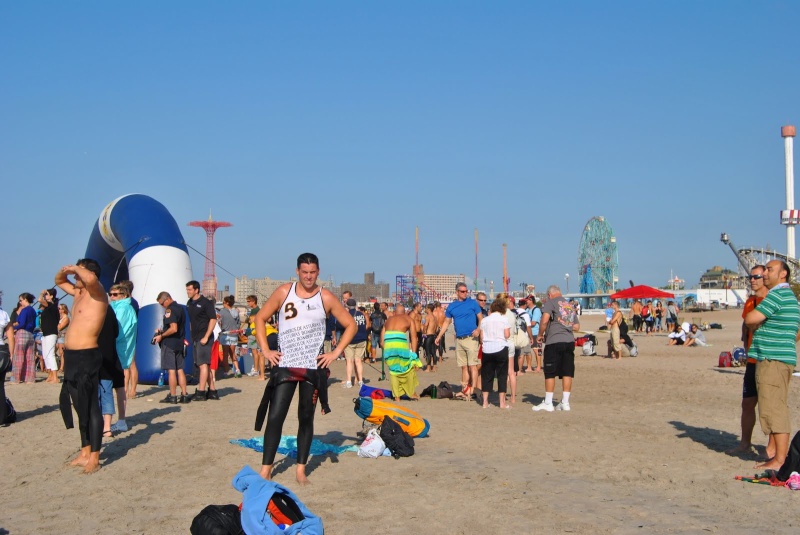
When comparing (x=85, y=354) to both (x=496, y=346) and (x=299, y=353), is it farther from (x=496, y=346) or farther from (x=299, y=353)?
(x=496, y=346)

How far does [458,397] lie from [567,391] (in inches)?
88.1

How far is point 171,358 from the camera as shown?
38.8 ft

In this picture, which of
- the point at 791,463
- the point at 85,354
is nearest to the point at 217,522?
the point at 85,354

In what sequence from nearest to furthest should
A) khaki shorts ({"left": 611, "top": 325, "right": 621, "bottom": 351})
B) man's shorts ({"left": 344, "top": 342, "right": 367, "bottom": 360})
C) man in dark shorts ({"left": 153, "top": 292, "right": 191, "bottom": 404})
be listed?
man in dark shorts ({"left": 153, "top": 292, "right": 191, "bottom": 404}) → man's shorts ({"left": 344, "top": 342, "right": 367, "bottom": 360}) → khaki shorts ({"left": 611, "top": 325, "right": 621, "bottom": 351})

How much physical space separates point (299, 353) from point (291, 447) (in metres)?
1.77

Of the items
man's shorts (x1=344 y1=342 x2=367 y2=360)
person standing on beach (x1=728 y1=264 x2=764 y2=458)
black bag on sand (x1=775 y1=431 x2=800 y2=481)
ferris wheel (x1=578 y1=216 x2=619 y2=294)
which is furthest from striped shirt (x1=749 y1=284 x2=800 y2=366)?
ferris wheel (x1=578 y1=216 x2=619 y2=294)

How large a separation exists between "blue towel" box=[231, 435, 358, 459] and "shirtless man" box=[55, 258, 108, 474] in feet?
5.01

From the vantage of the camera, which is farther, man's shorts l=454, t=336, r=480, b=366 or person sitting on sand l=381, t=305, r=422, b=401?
man's shorts l=454, t=336, r=480, b=366

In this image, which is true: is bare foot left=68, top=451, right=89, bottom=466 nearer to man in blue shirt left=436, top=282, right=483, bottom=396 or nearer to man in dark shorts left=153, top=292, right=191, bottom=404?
man in dark shorts left=153, top=292, right=191, bottom=404

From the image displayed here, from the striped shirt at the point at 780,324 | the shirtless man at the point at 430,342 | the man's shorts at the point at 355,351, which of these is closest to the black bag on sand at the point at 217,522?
the striped shirt at the point at 780,324

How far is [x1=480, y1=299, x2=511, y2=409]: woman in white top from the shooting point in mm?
11289

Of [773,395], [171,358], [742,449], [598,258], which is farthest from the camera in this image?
[598,258]

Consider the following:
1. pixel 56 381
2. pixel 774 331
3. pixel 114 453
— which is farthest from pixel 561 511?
pixel 56 381

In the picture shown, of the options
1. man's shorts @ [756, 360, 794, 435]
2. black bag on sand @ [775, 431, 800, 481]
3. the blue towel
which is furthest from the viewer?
the blue towel
